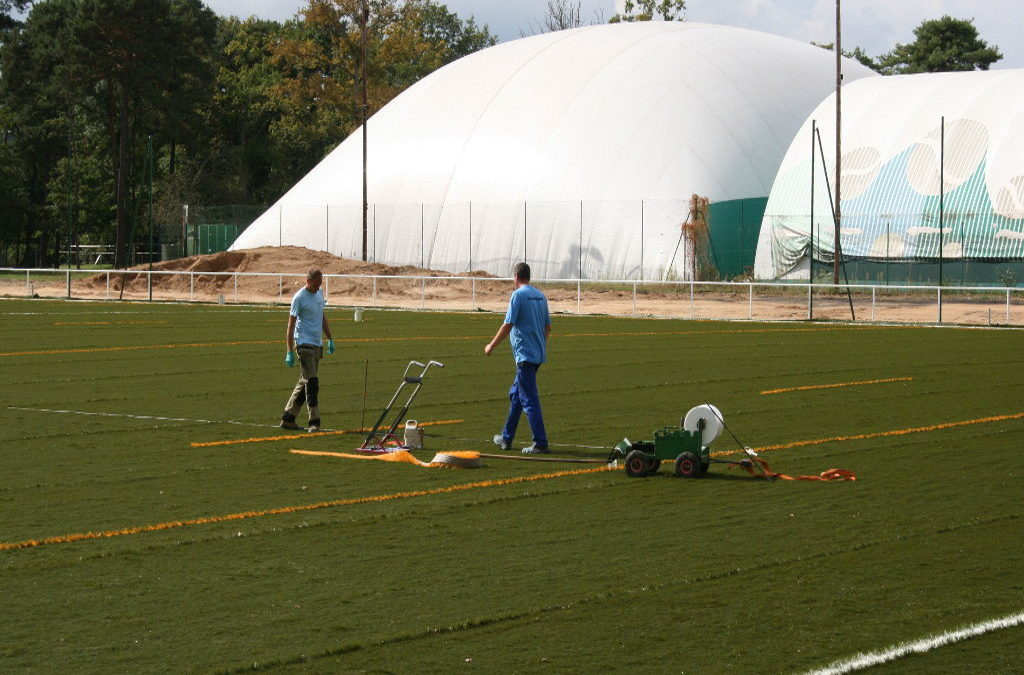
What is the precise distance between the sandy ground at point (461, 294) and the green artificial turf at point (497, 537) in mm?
25050

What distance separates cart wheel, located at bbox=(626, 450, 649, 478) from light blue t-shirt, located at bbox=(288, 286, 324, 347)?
15.7ft

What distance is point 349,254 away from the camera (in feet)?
234

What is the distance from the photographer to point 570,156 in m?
66.8

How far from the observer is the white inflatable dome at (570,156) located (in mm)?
64000

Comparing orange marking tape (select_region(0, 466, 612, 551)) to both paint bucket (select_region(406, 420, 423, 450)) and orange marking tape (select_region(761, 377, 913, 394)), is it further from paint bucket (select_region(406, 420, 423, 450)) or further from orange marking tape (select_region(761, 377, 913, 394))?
orange marking tape (select_region(761, 377, 913, 394))

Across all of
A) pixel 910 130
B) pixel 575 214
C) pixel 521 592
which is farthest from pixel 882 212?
pixel 521 592

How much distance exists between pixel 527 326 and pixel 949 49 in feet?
316

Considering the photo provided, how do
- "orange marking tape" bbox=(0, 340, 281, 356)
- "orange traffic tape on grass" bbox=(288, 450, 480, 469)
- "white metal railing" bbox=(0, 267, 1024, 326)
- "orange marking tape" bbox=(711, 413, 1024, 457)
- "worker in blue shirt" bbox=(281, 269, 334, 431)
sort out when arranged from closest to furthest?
1. "orange traffic tape on grass" bbox=(288, 450, 480, 469)
2. "orange marking tape" bbox=(711, 413, 1024, 457)
3. "worker in blue shirt" bbox=(281, 269, 334, 431)
4. "orange marking tape" bbox=(0, 340, 281, 356)
5. "white metal railing" bbox=(0, 267, 1024, 326)

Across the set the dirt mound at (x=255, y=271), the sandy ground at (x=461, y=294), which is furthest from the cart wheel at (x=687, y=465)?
the dirt mound at (x=255, y=271)

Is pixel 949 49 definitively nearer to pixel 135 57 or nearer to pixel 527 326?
pixel 135 57

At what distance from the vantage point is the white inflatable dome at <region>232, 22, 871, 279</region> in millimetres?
64000

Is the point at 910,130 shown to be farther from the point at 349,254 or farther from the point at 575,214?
the point at 349,254

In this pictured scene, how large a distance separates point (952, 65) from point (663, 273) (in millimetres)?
52085

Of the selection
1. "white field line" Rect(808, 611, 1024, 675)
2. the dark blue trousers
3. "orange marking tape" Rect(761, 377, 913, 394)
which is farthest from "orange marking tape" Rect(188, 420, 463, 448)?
"white field line" Rect(808, 611, 1024, 675)
